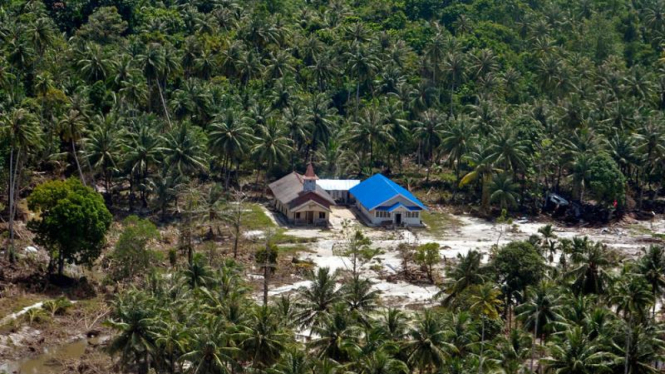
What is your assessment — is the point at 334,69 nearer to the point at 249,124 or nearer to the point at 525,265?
the point at 249,124

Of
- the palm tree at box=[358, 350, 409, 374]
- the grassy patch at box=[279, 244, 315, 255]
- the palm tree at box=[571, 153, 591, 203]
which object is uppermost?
the palm tree at box=[571, 153, 591, 203]

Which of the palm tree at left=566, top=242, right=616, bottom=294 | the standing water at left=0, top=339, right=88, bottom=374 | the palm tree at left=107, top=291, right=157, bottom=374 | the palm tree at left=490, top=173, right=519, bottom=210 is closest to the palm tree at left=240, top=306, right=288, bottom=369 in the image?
the palm tree at left=107, top=291, right=157, bottom=374

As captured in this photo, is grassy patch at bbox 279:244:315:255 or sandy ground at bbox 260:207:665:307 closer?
sandy ground at bbox 260:207:665:307

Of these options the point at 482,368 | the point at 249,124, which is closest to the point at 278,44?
the point at 249,124

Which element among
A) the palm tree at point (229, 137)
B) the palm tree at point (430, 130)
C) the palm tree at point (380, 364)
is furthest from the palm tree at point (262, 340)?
the palm tree at point (430, 130)

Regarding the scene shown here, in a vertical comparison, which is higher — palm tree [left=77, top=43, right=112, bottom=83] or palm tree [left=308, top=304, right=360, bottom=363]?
palm tree [left=77, top=43, right=112, bottom=83]

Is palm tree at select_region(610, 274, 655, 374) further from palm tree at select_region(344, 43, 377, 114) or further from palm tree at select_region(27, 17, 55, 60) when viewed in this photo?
palm tree at select_region(27, 17, 55, 60)

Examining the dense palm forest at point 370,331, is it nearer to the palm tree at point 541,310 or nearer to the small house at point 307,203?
the palm tree at point 541,310
